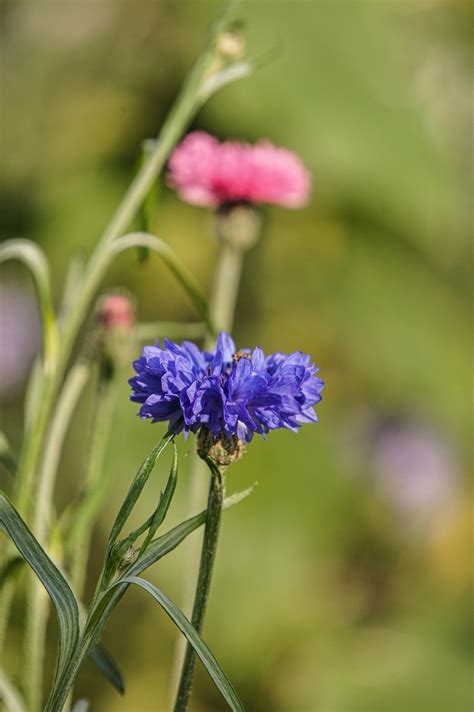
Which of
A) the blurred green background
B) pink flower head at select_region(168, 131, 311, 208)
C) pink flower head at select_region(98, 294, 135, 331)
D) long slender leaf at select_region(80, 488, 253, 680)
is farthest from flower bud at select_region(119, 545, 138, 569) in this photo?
the blurred green background

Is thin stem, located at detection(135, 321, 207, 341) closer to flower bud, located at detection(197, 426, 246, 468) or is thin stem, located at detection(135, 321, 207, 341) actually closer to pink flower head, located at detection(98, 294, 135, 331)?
pink flower head, located at detection(98, 294, 135, 331)

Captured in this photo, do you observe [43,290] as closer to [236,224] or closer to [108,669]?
[108,669]

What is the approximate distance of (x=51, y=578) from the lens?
0.29m

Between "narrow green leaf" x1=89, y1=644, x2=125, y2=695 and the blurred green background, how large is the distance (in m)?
0.69

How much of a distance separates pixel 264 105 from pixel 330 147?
95 millimetres

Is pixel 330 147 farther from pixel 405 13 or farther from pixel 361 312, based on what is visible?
pixel 405 13

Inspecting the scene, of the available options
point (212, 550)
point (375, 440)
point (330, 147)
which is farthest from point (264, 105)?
point (212, 550)

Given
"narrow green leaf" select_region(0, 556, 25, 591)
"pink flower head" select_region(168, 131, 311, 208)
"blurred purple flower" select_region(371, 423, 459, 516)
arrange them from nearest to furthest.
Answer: "narrow green leaf" select_region(0, 556, 25, 591), "pink flower head" select_region(168, 131, 311, 208), "blurred purple flower" select_region(371, 423, 459, 516)

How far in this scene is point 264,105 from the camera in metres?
1.21

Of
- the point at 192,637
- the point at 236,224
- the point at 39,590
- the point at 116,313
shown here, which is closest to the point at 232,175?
the point at 236,224

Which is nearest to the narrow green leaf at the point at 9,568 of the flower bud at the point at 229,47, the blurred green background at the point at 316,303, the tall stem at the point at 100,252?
the tall stem at the point at 100,252

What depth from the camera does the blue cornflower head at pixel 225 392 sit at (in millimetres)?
312

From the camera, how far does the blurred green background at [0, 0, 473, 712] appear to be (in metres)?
1.11

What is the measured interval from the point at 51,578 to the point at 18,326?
1.13 metres
